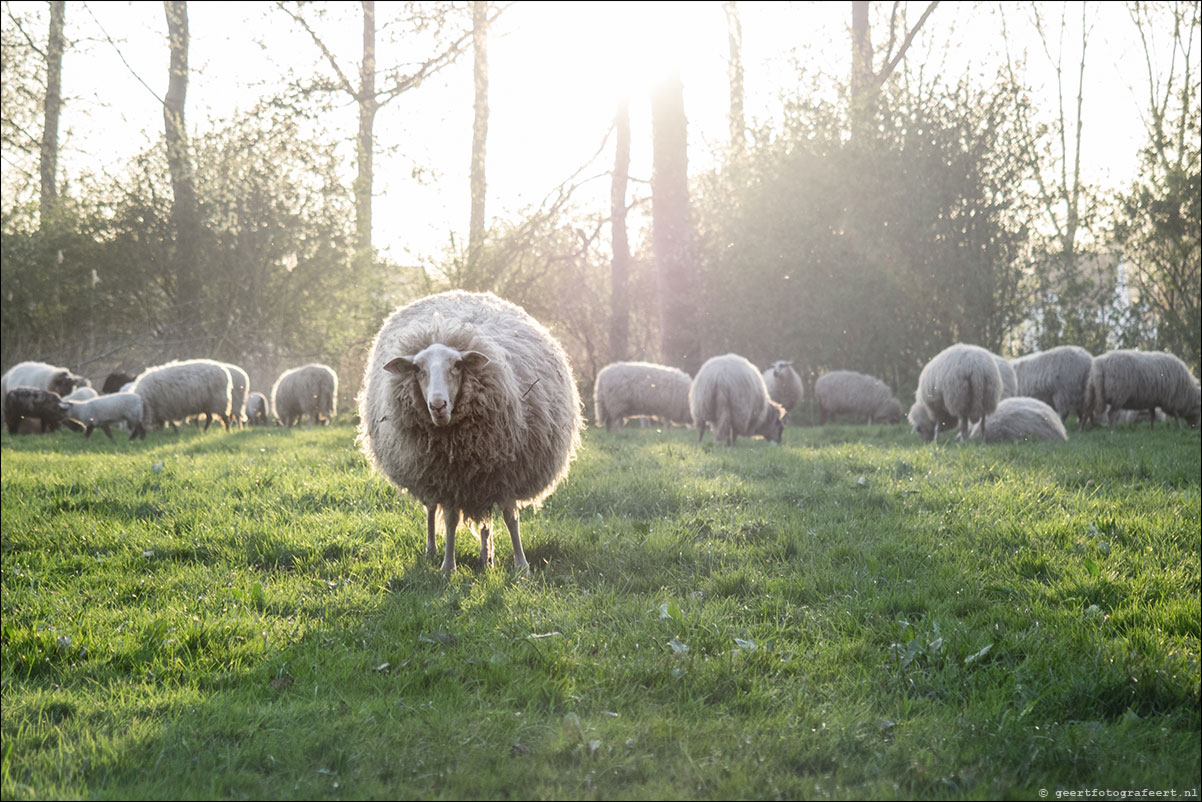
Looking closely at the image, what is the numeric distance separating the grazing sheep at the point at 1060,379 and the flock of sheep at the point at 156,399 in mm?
13826

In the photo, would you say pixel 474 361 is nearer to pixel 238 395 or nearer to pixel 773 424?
pixel 773 424

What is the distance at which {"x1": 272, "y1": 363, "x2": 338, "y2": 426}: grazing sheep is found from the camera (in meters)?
16.8

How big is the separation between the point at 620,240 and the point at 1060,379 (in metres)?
9.16

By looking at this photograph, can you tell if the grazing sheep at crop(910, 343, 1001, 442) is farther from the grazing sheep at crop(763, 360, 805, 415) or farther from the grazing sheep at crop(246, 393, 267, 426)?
the grazing sheep at crop(246, 393, 267, 426)

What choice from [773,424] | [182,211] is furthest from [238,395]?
[773,424]

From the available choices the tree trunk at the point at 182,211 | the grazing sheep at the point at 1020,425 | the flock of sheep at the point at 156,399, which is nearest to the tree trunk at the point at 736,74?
the grazing sheep at the point at 1020,425

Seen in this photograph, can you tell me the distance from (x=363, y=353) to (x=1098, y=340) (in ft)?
52.1

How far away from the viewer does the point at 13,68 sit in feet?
66.1

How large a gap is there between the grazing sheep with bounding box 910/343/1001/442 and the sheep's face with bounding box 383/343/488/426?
8698mm

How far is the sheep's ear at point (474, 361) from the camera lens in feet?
16.5

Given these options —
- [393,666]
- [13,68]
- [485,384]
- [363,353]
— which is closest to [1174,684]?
[393,666]

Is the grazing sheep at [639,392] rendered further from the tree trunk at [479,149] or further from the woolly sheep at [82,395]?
the woolly sheep at [82,395]

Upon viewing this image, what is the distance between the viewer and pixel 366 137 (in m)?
17.3

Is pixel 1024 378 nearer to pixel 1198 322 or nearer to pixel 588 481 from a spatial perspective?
pixel 1198 322
